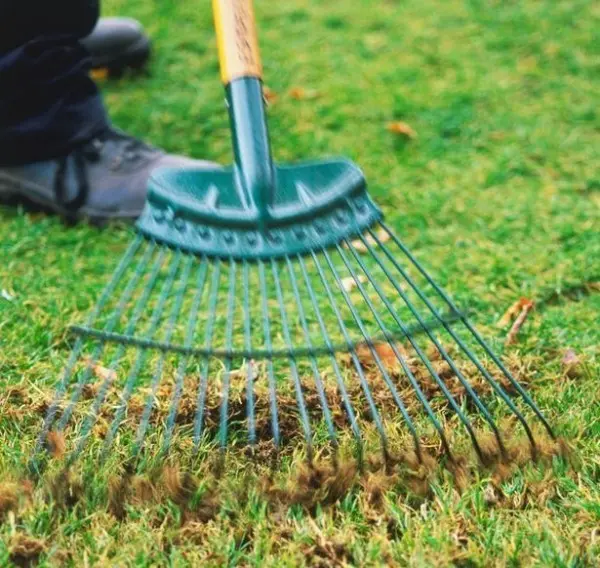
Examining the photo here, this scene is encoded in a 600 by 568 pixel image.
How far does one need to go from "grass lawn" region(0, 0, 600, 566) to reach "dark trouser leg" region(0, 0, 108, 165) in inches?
8.4

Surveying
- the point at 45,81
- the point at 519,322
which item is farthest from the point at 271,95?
the point at 519,322

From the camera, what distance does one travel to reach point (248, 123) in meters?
1.70

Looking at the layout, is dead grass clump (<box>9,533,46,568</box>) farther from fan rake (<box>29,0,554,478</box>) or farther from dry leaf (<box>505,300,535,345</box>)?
dry leaf (<box>505,300,535,345</box>)

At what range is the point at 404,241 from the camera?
2379mm

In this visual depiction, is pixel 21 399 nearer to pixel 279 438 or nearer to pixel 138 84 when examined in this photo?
pixel 279 438

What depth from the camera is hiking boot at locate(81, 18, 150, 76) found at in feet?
10.4

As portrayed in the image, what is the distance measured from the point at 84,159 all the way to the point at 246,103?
886mm

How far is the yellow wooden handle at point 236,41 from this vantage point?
1747mm

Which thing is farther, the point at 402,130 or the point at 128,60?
the point at 128,60

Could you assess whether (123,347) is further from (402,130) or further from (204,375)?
(402,130)

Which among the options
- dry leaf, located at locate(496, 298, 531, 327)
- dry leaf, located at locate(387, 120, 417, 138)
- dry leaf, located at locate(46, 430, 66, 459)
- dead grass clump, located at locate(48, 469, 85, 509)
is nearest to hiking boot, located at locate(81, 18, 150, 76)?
dry leaf, located at locate(387, 120, 417, 138)

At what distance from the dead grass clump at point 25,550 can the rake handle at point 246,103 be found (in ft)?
2.07

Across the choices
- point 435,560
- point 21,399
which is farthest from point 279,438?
point 21,399

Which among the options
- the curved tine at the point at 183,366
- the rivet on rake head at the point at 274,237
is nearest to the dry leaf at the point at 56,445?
the curved tine at the point at 183,366
